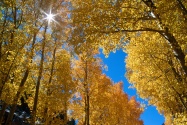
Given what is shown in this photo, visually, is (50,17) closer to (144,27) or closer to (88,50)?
(88,50)

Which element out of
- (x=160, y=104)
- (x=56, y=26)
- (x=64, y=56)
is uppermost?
(x=56, y=26)

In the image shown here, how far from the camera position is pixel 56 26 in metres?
12.5

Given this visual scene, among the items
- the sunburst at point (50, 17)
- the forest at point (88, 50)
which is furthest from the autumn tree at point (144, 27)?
the sunburst at point (50, 17)

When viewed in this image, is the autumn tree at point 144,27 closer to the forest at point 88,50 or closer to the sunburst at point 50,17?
the forest at point 88,50

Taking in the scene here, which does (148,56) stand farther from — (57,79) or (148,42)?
(57,79)

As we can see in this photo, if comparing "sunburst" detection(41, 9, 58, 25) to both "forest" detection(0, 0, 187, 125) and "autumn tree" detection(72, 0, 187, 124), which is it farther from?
"autumn tree" detection(72, 0, 187, 124)

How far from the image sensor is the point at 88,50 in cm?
1049

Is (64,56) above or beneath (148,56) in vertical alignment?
above

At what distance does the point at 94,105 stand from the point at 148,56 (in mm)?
6497

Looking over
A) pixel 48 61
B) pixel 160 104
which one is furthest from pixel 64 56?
pixel 160 104

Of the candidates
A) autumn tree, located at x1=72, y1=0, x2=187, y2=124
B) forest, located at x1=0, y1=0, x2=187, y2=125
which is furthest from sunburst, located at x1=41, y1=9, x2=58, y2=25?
autumn tree, located at x1=72, y1=0, x2=187, y2=124

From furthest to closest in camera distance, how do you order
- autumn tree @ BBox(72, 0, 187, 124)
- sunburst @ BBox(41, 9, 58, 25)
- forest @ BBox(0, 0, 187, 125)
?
sunburst @ BBox(41, 9, 58, 25), forest @ BBox(0, 0, 187, 125), autumn tree @ BBox(72, 0, 187, 124)

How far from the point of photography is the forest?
593 cm

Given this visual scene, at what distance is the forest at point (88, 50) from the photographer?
19.5 feet
